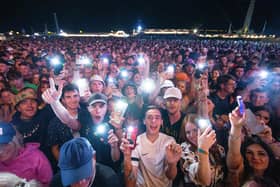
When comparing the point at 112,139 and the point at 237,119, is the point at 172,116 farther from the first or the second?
the point at 237,119

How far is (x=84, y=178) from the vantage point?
84.8 inches

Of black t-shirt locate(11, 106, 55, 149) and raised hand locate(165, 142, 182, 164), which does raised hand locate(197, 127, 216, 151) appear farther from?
black t-shirt locate(11, 106, 55, 149)

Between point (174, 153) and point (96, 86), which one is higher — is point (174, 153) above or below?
below

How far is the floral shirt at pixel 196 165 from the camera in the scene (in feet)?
8.80

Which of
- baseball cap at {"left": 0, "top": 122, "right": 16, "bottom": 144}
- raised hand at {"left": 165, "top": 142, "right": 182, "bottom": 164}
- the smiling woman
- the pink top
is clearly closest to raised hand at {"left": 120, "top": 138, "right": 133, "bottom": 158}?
raised hand at {"left": 165, "top": 142, "right": 182, "bottom": 164}

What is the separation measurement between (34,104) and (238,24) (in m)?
76.5

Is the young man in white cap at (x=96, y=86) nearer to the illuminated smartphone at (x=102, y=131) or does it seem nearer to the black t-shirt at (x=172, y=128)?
the illuminated smartphone at (x=102, y=131)

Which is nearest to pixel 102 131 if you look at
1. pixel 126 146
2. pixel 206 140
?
pixel 126 146

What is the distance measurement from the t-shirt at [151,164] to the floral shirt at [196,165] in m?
0.24

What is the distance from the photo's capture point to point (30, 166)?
264 cm

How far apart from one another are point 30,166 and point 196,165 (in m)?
1.75

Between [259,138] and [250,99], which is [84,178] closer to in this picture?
[259,138]

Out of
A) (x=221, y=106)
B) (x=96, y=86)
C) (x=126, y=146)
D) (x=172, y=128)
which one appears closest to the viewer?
(x=126, y=146)

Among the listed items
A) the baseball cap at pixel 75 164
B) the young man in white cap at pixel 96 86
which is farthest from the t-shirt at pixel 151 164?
the young man in white cap at pixel 96 86
